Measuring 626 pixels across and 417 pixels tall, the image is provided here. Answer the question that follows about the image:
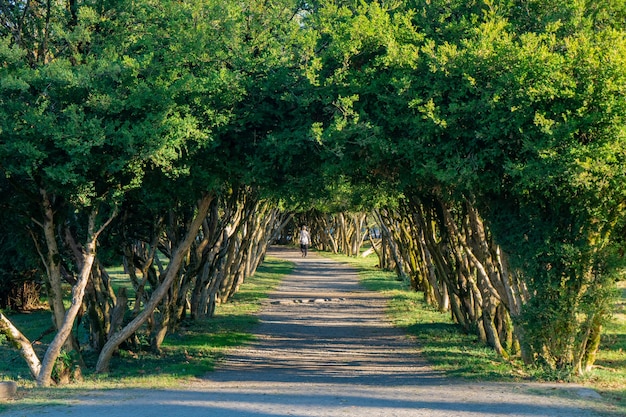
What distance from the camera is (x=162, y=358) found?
1611 centimetres

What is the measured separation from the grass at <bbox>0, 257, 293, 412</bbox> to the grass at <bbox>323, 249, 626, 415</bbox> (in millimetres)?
4179

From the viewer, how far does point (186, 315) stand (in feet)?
76.8

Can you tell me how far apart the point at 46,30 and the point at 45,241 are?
133 inches

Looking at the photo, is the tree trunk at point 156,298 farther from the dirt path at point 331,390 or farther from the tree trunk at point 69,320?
the dirt path at point 331,390

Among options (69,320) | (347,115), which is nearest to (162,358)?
(69,320)

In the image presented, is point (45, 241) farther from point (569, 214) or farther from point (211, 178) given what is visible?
point (569, 214)

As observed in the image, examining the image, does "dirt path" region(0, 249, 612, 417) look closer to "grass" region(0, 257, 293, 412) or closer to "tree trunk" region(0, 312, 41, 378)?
"grass" region(0, 257, 293, 412)

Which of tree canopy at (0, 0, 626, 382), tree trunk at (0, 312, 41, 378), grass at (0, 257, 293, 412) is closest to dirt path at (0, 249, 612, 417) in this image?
grass at (0, 257, 293, 412)

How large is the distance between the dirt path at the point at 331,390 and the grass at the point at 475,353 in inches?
14.3

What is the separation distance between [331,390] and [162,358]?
18.2ft

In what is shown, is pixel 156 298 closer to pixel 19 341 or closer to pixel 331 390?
pixel 19 341

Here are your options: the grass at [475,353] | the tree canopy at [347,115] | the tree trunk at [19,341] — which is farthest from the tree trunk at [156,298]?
the grass at [475,353]

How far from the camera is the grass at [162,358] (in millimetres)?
12011

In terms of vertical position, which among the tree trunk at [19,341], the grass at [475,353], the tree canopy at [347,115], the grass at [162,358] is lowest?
the grass at [162,358]
